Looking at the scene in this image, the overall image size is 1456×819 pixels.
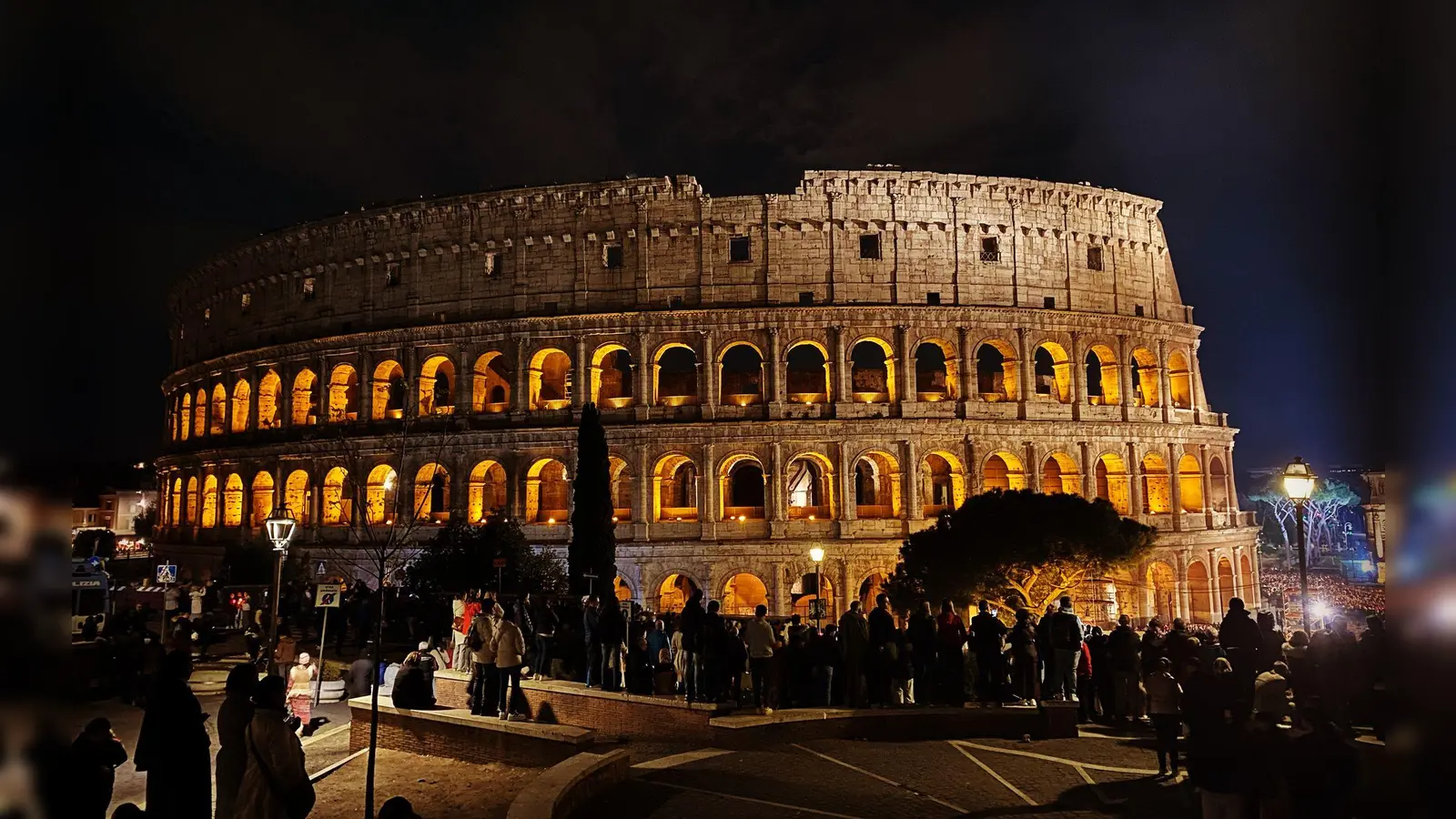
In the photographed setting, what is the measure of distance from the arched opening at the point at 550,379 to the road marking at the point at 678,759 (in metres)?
19.3

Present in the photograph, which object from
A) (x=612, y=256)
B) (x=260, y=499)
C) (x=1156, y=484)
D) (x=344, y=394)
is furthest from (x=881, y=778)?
(x=260, y=499)

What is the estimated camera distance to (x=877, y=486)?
2847 centimetres

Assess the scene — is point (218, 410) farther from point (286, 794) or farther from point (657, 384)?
point (286, 794)

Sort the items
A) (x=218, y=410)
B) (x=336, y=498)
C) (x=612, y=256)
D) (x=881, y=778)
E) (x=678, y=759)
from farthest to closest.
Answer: (x=218, y=410) → (x=336, y=498) → (x=612, y=256) → (x=678, y=759) → (x=881, y=778)

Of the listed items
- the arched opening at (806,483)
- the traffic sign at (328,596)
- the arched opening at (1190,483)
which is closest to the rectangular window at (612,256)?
the arched opening at (806,483)

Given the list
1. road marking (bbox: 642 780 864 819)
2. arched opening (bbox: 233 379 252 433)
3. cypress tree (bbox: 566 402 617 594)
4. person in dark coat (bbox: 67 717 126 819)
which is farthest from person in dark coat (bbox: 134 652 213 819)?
arched opening (bbox: 233 379 252 433)

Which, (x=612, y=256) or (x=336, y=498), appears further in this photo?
(x=336, y=498)

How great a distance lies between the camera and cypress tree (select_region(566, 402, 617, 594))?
2236cm

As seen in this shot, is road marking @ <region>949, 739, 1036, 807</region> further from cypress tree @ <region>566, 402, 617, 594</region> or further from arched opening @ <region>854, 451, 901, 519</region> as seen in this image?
arched opening @ <region>854, 451, 901, 519</region>

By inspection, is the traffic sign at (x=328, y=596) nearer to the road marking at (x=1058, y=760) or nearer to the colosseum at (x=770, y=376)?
the road marking at (x=1058, y=760)

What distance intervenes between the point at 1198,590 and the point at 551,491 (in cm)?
2275

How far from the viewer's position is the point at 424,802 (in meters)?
8.95

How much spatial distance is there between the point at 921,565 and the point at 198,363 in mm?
31144
